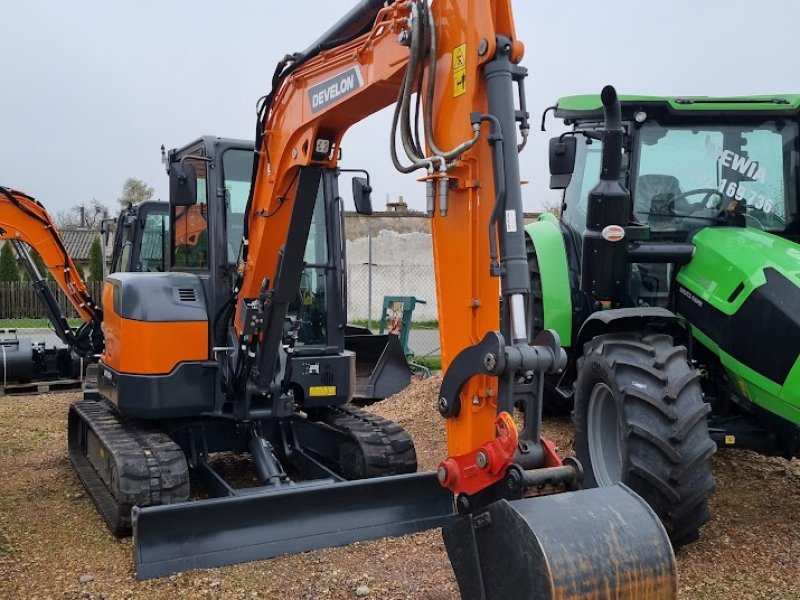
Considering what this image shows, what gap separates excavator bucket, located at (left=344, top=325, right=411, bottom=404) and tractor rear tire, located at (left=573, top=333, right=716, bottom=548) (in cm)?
495

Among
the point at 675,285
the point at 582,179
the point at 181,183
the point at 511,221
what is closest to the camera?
the point at 511,221

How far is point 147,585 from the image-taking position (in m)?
4.17

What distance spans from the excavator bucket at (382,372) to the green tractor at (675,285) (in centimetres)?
328

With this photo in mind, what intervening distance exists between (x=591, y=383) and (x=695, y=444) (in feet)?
2.77

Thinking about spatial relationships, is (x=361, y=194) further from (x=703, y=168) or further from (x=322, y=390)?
(x=703, y=168)

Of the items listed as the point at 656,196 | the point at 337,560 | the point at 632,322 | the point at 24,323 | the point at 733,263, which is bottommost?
the point at 337,560

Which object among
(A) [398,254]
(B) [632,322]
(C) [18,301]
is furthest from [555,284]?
(C) [18,301]

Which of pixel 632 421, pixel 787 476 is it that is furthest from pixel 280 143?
pixel 787 476

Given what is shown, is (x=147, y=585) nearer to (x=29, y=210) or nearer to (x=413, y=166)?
(x=413, y=166)

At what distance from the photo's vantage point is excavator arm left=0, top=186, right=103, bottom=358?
359 inches

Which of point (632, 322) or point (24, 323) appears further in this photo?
point (24, 323)

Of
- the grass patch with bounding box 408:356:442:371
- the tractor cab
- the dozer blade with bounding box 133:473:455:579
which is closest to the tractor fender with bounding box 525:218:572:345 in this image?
the tractor cab

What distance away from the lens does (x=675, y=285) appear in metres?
5.39

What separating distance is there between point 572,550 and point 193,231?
3995 millimetres
